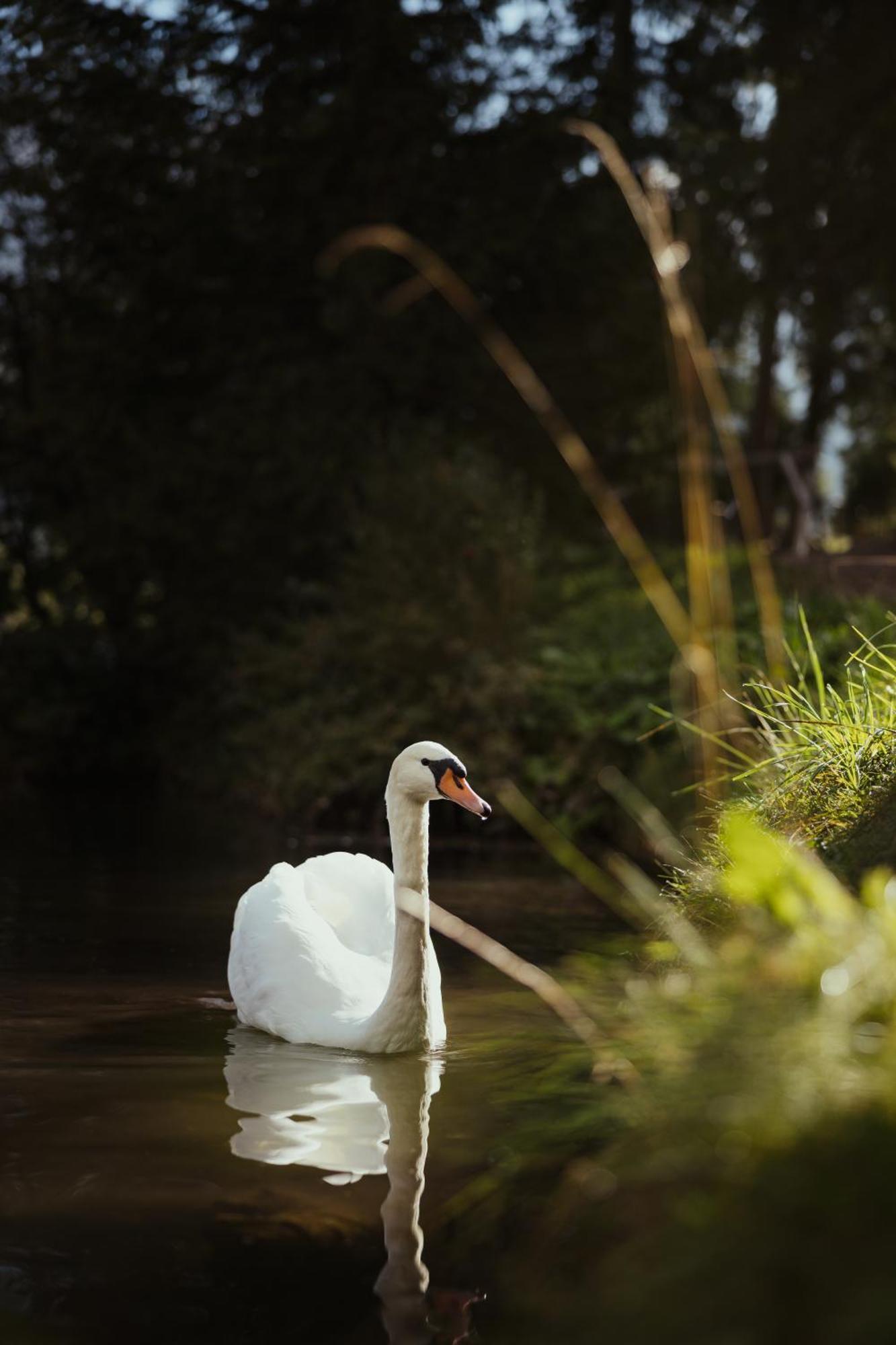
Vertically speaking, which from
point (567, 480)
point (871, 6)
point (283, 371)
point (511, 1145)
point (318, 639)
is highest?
point (871, 6)

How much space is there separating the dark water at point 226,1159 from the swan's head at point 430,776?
3.18 ft

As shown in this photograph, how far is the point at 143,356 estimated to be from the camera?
2181 cm

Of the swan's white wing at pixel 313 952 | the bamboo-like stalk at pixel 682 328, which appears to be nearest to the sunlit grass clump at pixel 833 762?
the swan's white wing at pixel 313 952

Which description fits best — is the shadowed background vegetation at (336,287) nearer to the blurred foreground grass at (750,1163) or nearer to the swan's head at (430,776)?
the swan's head at (430,776)

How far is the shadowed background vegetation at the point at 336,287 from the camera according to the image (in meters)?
19.7

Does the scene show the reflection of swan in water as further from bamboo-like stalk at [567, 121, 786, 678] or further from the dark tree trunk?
the dark tree trunk

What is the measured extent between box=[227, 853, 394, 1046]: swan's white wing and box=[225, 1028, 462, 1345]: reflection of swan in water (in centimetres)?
11

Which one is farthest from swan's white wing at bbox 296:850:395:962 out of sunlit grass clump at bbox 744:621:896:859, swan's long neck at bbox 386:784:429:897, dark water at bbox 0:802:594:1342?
sunlit grass clump at bbox 744:621:896:859

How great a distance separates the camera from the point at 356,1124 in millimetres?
5250

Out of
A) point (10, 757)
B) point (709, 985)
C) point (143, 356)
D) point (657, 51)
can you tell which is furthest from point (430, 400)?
point (709, 985)

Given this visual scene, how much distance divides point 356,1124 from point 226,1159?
61cm

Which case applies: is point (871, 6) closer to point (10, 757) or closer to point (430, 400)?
point (430, 400)

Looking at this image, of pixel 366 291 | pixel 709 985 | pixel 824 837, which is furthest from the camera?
pixel 366 291

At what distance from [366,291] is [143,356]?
3.67 m
